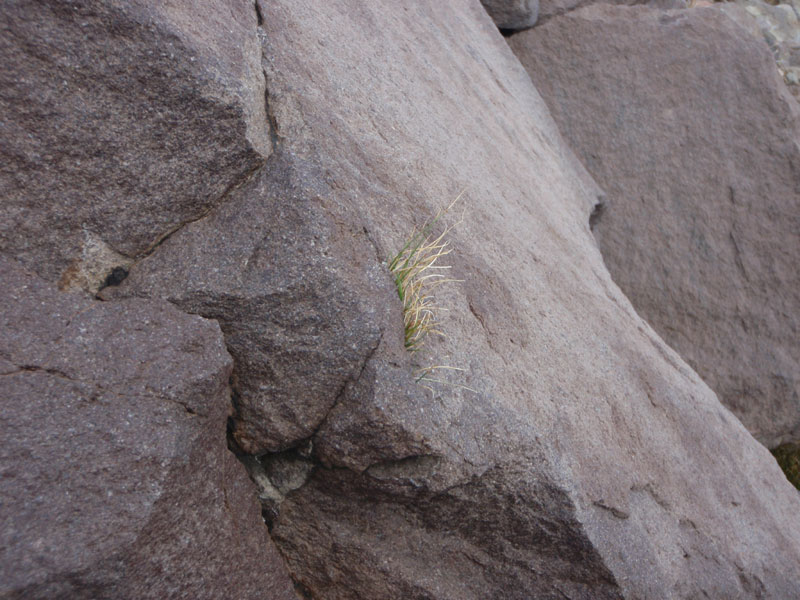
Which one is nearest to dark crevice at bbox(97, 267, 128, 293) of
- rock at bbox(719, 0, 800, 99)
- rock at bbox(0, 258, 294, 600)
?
rock at bbox(0, 258, 294, 600)

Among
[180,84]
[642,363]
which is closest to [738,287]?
[642,363]

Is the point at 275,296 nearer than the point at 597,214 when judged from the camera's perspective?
Yes

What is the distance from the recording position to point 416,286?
7.36ft

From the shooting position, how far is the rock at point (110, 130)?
5.85 feet

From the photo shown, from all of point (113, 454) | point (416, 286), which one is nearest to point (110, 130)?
point (113, 454)

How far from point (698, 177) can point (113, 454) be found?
469 cm

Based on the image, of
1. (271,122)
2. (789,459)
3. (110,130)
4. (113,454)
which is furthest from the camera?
(789,459)

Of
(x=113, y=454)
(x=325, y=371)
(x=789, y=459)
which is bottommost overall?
(x=789, y=459)

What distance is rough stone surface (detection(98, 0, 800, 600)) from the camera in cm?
199

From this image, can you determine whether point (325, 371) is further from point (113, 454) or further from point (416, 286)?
point (113, 454)

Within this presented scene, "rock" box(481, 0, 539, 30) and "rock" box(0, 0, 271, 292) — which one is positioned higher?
"rock" box(481, 0, 539, 30)

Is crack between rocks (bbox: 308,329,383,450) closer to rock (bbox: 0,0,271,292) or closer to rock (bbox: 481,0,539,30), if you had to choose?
rock (bbox: 0,0,271,292)

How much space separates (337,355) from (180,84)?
863mm

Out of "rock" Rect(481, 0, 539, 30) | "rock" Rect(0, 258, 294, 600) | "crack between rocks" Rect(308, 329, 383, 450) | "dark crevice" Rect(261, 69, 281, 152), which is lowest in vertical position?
"rock" Rect(0, 258, 294, 600)
